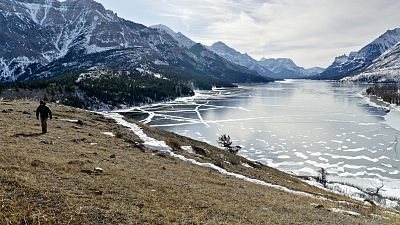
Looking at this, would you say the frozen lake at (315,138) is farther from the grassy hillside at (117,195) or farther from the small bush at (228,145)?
the grassy hillside at (117,195)

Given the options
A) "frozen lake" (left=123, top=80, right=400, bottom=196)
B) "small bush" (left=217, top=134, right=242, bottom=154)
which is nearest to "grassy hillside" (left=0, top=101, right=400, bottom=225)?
"frozen lake" (left=123, top=80, right=400, bottom=196)

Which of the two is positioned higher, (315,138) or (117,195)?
(117,195)

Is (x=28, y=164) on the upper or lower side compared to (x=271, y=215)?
upper

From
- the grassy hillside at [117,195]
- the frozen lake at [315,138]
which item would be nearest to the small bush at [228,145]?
the frozen lake at [315,138]

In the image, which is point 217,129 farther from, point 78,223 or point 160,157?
point 78,223

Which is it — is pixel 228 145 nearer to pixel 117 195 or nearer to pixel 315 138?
pixel 315 138

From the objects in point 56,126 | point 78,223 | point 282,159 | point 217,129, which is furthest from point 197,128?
point 78,223

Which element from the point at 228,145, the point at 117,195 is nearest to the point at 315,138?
the point at 228,145

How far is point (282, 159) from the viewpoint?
259 feet

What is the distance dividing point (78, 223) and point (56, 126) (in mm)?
28492

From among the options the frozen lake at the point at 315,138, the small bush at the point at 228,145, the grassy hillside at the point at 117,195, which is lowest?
the frozen lake at the point at 315,138

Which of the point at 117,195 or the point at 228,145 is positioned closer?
Answer: the point at 117,195

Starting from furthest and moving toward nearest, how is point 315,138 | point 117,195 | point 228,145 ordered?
point 315,138 → point 228,145 → point 117,195

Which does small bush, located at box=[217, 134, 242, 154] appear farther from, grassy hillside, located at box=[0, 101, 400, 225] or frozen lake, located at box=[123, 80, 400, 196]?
grassy hillside, located at box=[0, 101, 400, 225]
